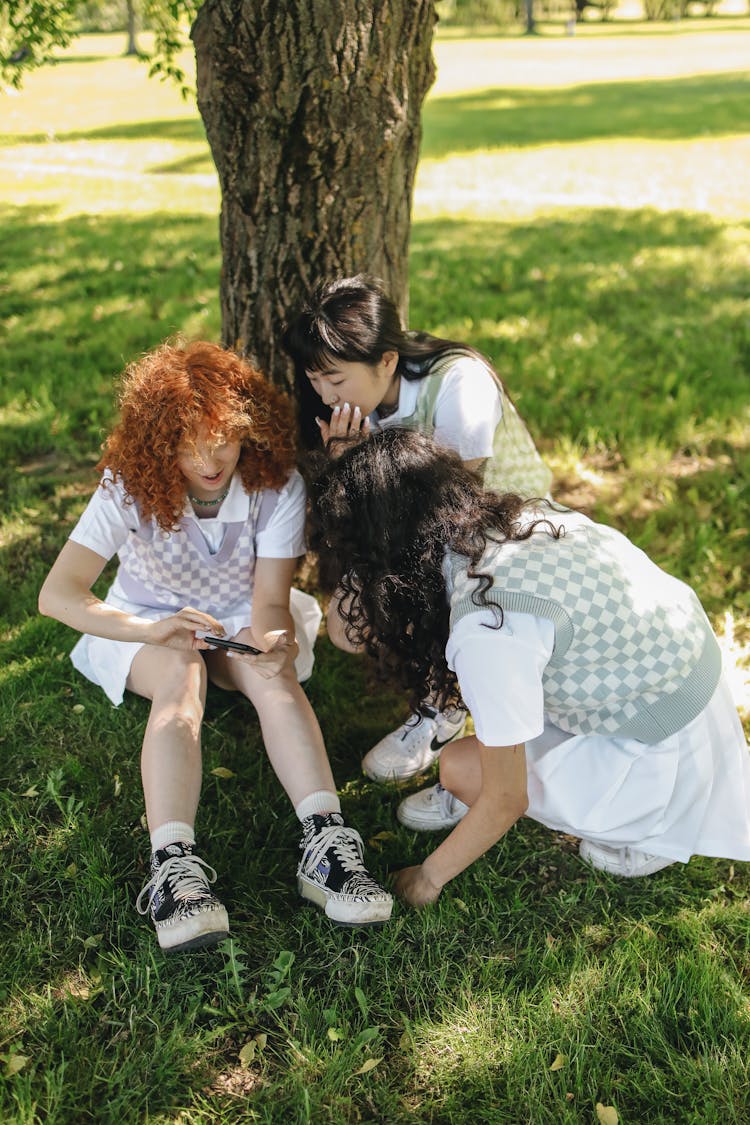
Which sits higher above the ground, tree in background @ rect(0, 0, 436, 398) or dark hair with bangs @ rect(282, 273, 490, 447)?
tree in background @ rect(0, 0, 436, 398)

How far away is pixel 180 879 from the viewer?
2197mm

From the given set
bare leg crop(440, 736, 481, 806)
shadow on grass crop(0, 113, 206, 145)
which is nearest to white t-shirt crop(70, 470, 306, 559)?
bare leg crop(440, 736, 481, 806)

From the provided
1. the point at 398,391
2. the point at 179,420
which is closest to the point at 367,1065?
the point at 179,420

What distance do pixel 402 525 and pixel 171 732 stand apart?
0.86 metres

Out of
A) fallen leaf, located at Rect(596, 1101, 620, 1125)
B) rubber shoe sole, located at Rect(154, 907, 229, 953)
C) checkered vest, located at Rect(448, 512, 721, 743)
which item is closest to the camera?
fallen leaf, located at Rect(596, 1101, 620, 1125)

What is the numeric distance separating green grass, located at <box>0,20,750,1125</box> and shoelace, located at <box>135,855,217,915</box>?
86mm

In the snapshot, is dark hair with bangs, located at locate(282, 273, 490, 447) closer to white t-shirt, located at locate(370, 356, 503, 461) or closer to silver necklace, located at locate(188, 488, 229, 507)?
white t-shirt, located at locate(370, 356, 503, 461)

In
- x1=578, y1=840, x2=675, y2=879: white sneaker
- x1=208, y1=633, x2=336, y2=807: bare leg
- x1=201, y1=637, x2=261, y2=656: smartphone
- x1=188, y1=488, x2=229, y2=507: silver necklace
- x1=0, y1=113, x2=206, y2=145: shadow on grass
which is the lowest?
x1=578, y1=840, x2=675, y2=879: white sneaker

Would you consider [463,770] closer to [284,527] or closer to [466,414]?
[284,527]

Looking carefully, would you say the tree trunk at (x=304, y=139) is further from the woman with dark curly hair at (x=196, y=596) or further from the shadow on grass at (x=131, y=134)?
the shadow on grass at (x=131, y=134)

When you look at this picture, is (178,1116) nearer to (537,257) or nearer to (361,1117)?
(361,1117)

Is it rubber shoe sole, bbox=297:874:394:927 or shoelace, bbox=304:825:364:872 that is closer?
rubber shoe sole, bbox=297:874:394:927

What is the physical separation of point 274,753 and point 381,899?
51 cm

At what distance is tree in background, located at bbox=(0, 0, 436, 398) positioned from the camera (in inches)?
110
